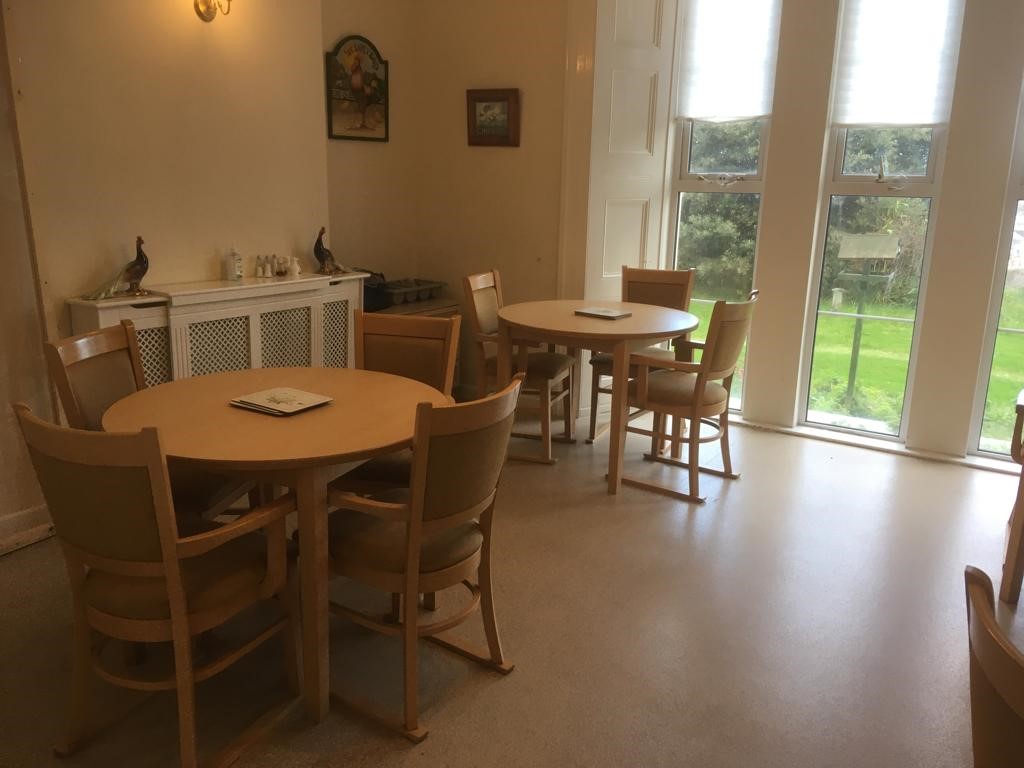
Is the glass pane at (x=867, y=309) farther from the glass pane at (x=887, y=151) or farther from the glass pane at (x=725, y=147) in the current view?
the glass pane at (x=725, y=147)

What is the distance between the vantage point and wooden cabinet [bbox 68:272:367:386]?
3057mm

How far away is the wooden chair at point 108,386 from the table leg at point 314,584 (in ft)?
1.55

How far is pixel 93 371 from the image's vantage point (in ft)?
7.78

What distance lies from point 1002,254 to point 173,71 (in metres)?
3.95

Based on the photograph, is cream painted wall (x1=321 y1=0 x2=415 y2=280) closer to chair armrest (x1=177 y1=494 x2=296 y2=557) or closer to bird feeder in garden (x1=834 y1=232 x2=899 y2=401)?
bird feeder in garden (x1=834 y1=232 x2=899 y2=401)

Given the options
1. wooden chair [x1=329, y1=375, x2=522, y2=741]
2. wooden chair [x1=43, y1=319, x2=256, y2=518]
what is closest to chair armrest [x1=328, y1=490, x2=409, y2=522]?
wooden chair [x1=329, y1=375, x2=522, y2=741]

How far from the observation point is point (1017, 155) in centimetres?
375

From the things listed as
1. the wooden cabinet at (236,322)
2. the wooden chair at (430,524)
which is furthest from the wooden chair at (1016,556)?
the wooden cabinet at (236,322)

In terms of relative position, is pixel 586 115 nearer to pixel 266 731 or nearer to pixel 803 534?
pixel 803 534

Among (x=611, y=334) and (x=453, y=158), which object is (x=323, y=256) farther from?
(x=611, y=334)

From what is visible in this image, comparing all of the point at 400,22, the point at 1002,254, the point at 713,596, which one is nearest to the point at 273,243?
the point at 400,22

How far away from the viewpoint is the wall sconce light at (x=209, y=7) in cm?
325

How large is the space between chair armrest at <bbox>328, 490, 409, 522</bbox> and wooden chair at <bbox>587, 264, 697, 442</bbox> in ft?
7.85

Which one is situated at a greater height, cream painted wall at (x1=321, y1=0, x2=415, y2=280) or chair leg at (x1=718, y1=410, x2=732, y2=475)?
cream painted wall at (x1=321, y1=0, x2=415, y2=280)
